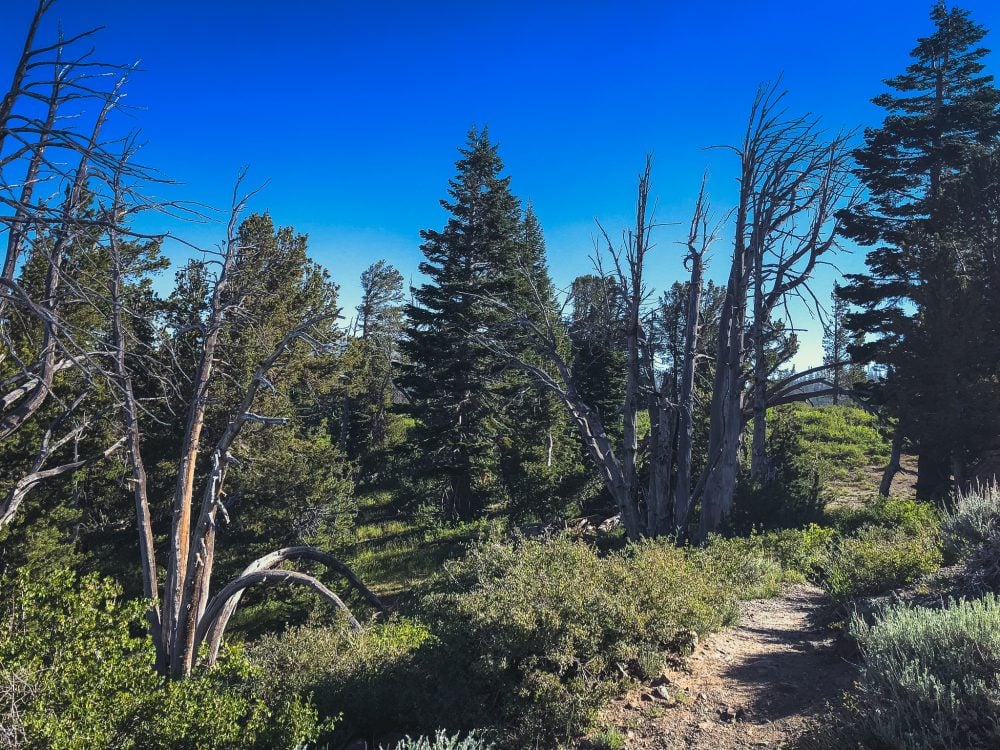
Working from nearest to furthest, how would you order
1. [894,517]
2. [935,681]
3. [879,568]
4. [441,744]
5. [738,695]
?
[935,681]
[441,744]
[738,695]
[879,568]
[894,517]

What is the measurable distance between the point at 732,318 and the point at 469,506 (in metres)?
14.5

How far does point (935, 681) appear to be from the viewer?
11.0 feet

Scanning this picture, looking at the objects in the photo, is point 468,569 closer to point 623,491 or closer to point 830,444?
point 623,491

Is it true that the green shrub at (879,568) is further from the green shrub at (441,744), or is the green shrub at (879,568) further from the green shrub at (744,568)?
the green shrub at (441,744)

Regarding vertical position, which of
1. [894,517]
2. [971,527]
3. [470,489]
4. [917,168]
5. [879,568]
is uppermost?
[917,168]

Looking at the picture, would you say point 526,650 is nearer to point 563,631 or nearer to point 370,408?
point 563,631

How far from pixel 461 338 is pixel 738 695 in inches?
662

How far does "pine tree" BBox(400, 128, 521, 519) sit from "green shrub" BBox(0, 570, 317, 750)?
667 inches

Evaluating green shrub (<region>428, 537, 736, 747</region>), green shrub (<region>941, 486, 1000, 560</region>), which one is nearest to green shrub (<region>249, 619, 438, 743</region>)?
green shrub (<region>428, 537, 736, 747</region>)

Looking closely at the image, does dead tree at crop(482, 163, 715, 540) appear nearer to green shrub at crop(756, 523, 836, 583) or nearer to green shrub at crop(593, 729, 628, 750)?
green shrub at crop(756, 523, 836, 583)

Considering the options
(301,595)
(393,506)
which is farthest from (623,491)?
(393,506)

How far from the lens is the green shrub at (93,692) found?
127 inches

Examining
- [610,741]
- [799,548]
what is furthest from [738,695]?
[799,548]

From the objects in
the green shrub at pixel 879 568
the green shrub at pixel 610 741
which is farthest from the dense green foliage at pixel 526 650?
the green shrub at pixel 879 568
